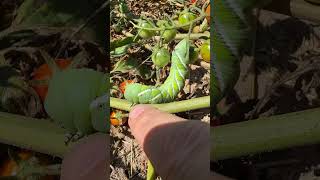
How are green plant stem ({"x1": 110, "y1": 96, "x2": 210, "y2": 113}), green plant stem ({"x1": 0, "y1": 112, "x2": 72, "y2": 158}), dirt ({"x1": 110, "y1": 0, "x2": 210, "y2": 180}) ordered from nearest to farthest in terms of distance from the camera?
green plant stem ({"x1": 0, "y1": 112, "x2": 72, "y2": 158}), green plant stem ({"x1": 110, "y1": 96, "x2": 210, "y2": 113}), dirt ({"x1": 110, "y1": 0, "x2": 210, "y2": 180})

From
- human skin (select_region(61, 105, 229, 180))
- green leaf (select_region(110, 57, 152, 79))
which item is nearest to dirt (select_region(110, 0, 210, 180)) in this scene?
green leaf (select_region(110, 57, 152, 79))

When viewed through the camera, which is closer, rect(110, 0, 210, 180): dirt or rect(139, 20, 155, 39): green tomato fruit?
rect(139, 20, 155, 39): green tomato fruit

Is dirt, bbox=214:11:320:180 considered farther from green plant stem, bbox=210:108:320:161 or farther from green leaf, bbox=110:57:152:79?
green leaf, bbox=110:57:152:79

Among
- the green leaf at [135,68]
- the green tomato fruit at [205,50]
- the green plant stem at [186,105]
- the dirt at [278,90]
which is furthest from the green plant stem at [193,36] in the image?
the dirt at [278,90]

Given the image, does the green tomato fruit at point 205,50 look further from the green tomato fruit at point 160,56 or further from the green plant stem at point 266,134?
the green plant stem at point 266,134

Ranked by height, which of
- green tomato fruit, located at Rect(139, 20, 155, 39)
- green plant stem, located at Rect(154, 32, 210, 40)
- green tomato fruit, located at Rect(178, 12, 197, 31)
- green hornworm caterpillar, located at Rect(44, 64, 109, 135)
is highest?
green tomato fruit, located at Rect(178, 12, 197, 31)

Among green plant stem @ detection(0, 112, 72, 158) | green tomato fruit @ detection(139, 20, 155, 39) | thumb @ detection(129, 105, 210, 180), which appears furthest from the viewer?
green tomato fruit @ detection(139, 20, 155, 39)
